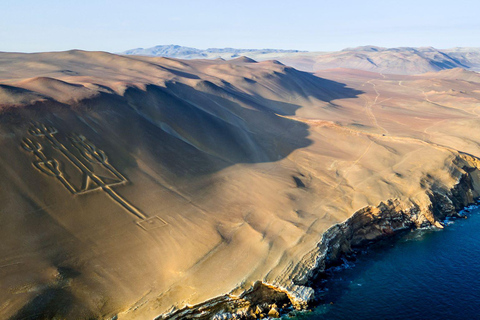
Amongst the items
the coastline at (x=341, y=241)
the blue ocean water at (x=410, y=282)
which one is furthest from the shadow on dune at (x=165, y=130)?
the blue ocean water at (x=410, y=282)

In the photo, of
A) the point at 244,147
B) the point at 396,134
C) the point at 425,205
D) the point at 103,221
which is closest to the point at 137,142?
the point at 103,221

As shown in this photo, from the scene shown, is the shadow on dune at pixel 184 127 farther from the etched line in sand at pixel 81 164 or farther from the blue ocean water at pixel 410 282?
the blue ocean water at pixel 410 282

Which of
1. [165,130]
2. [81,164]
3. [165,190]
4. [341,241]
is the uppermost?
[165,130]

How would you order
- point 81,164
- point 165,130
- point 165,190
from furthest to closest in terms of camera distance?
point 165,130 < point 165,190 < point 81,164

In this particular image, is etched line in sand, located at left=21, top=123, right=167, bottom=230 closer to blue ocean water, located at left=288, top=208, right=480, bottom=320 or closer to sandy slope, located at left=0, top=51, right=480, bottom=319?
sandy slope, located at left=0, top=51, right=480, bottom=319

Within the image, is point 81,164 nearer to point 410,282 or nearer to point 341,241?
point 341,241

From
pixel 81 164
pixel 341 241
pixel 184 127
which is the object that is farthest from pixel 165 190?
pixel 341 241
